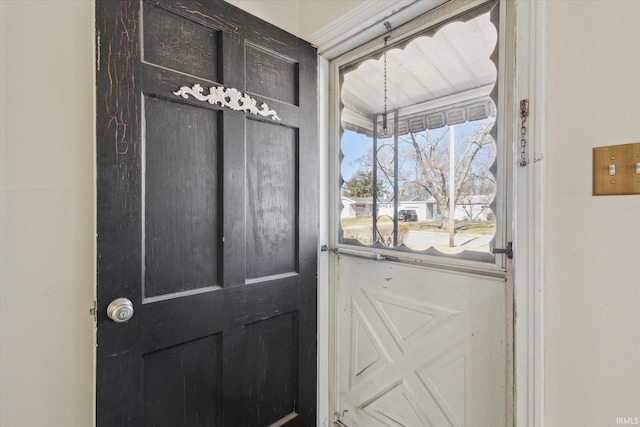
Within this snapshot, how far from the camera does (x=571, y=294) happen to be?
80cm

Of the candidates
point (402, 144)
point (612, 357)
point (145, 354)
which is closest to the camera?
point (612, 357)

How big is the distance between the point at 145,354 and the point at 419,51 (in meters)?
1.58

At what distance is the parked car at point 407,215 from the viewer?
1275mm

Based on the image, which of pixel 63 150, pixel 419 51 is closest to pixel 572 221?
pixel 419 51

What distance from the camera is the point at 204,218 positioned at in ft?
3.58

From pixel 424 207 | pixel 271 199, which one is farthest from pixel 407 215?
pixel 271 199

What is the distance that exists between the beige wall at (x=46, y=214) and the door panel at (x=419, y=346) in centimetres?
110

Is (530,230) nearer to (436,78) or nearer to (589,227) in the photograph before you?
(589,227)

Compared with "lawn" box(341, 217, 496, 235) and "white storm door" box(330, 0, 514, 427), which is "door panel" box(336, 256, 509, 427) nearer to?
"white storm door" box(330, 0, 514, 427)

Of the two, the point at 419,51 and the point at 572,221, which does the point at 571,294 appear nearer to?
the point at 572,221

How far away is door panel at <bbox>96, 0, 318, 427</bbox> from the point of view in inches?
35.3

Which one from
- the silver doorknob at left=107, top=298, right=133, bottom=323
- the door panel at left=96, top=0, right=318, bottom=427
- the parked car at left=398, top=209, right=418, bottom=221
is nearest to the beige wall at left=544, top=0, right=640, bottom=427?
the parked car at left=398, top=209, right=418, bottom=221

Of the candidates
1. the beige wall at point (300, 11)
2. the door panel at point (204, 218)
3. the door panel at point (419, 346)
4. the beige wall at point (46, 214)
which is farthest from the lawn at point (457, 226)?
the beige wall at point (46, 214)

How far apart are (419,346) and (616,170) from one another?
0.91 metres
